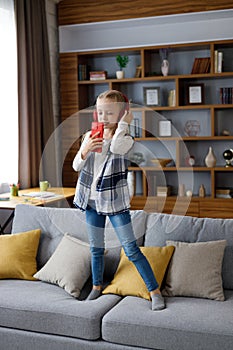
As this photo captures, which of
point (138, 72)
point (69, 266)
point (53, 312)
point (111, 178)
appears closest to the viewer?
point (111, 178)

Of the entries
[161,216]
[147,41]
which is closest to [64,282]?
[161,216]

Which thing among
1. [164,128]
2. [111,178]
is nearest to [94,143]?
[111,178]

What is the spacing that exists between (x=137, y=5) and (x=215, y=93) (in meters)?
1.17

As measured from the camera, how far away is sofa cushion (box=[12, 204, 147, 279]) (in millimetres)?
3145

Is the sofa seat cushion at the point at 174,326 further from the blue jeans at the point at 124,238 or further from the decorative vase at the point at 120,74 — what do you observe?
the decorative vase at the point at 120,74

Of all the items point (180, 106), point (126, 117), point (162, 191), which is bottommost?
point (162, 191)

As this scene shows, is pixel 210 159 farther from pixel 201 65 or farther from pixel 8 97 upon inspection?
pixel 8 97

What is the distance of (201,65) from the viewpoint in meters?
5.34

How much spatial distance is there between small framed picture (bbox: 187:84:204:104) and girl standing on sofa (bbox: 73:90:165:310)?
9.43ft

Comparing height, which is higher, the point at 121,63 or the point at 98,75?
the point at 121,63

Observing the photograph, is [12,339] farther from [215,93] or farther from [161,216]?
[215,93]

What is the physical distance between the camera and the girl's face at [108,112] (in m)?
2.55

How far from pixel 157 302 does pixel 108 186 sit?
63 cm

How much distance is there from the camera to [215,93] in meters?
5.50
